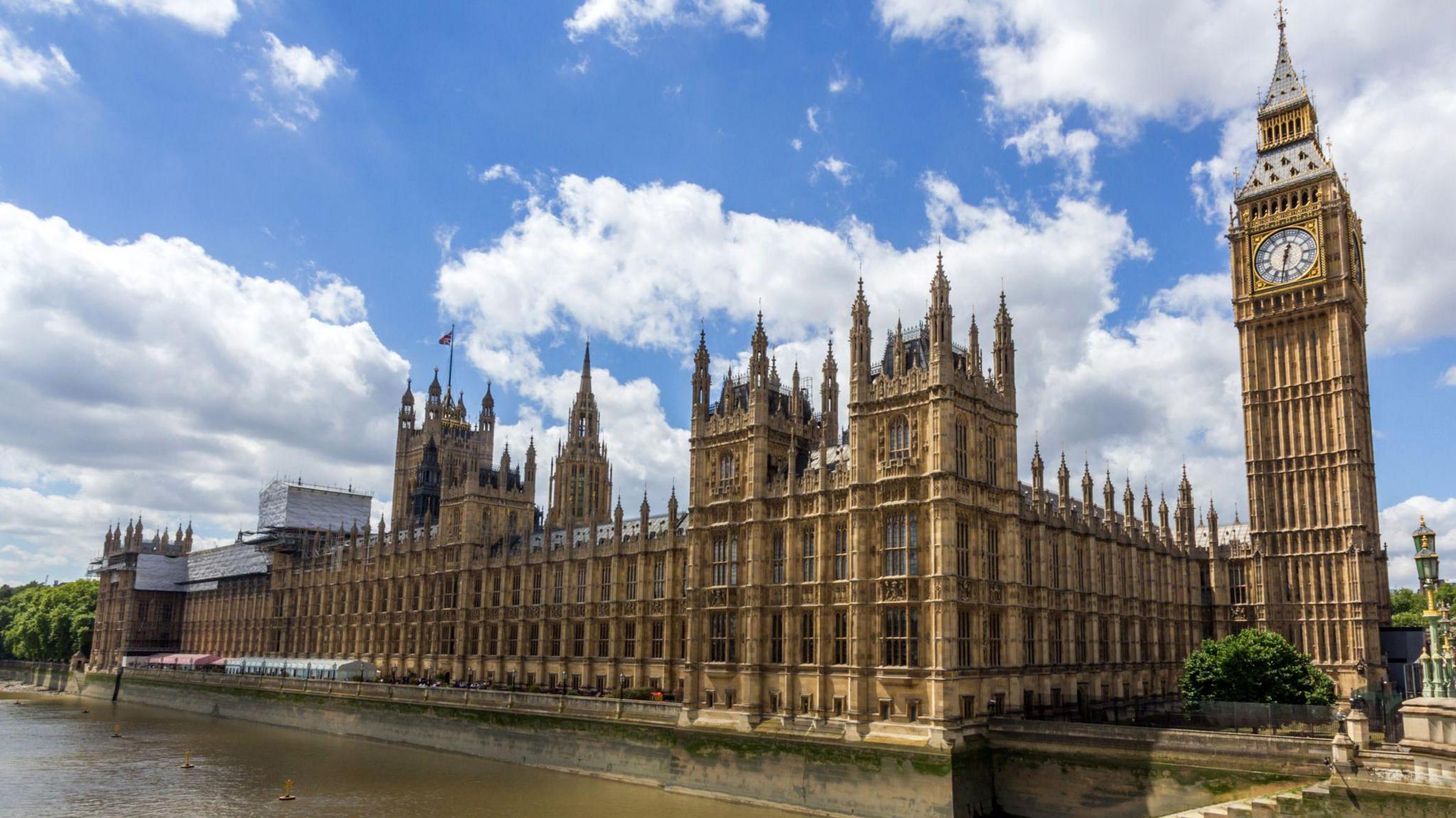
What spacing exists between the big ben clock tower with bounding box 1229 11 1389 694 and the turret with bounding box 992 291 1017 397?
141ft

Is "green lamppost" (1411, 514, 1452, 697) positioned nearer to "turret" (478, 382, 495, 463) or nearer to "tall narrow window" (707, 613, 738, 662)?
"tall narrow window" (707, 613, 738, 662)

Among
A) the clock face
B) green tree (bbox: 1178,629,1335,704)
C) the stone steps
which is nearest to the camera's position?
the stone steps

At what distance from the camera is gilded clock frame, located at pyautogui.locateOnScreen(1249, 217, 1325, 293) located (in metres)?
91.4

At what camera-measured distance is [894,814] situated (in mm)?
52469

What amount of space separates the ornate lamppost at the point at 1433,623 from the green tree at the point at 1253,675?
30.4 metres

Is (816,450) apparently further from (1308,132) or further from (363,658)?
(363,658)

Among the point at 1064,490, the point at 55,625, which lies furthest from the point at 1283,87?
the point at 55,625

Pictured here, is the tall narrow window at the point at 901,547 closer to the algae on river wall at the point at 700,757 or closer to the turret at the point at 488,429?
the algae on river wall at the point at 700,757

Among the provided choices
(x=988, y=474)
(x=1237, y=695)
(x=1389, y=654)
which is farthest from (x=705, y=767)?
(x=1389, y=654)

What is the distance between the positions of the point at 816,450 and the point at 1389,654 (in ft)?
191

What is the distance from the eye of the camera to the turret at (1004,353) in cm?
6353

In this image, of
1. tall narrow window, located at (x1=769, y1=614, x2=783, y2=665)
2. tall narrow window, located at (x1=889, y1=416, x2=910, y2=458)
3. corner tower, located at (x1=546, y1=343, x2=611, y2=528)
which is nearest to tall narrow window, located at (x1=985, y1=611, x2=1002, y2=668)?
tall narrow window, located at (x1=889, y1=416, x2=910, y2=458)

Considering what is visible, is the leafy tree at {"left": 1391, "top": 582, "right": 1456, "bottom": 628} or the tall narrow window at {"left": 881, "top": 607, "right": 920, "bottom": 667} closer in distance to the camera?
the tall narrow window at {"left": 881, "top": 607, "right": 920, "bottom": 667}

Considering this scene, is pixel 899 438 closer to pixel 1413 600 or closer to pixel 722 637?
pixel 722 637
